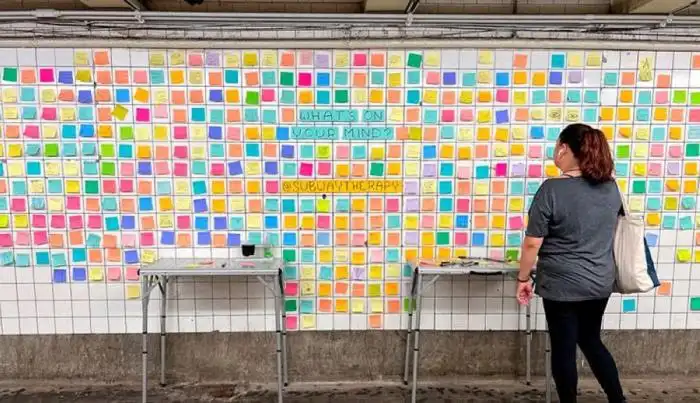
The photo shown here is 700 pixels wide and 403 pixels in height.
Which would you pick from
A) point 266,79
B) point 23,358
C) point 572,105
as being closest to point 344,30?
point 266,79

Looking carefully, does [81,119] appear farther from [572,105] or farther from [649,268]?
[649,268]

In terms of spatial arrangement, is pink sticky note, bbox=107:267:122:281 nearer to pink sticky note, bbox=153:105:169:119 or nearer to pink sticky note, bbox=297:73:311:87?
pink sticky note, bbox=153:105:169:119

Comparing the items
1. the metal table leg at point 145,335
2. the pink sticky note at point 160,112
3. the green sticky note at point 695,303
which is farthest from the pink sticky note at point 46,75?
the green sticky note at point 695,303

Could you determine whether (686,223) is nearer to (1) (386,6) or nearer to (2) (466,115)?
(2) (466,115)

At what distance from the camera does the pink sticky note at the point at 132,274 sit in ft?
9.57

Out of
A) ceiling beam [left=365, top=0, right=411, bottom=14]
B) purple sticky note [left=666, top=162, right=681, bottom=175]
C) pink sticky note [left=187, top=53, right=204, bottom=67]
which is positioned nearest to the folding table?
pink sticky note [left=187, top=53, right=204, bottom=67]

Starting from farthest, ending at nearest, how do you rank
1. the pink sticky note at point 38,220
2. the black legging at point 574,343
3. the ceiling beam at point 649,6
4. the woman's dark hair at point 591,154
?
the pink sticky note at point 38,220, the ceiling beam at point 649,6, the black legging at point 574,343, the woman's dark hair at point 591,154

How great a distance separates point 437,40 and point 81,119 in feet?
6.56

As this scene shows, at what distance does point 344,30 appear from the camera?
2789 mm

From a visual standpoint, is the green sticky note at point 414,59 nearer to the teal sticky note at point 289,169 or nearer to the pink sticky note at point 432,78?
the pink sticky note at point 432,78

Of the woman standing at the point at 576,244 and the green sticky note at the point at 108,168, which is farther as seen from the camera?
the green sticky note at the point at 108,168

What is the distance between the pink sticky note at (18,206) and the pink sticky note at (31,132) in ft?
1.19

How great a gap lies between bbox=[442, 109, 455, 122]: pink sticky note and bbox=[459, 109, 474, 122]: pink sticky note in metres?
0.05

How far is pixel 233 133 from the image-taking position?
2.82m
